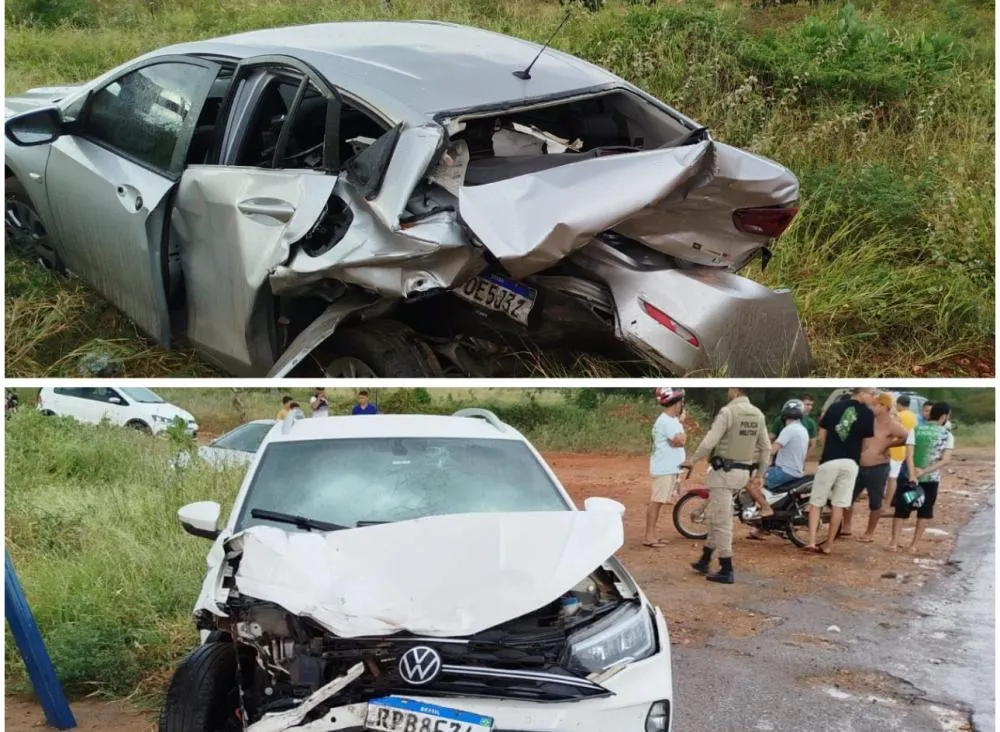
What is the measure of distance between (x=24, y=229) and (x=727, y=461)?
440 centimetres

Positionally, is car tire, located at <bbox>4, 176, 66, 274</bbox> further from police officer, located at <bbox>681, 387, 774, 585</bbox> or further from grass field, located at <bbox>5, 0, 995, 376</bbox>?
police officer, located at <bbox>681, 387, 774, 585</bbox>

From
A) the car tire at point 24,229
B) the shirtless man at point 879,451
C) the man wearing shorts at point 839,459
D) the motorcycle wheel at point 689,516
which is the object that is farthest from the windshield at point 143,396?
the shirtless man at point 879,451

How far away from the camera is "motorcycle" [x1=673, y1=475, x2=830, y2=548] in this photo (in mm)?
7188

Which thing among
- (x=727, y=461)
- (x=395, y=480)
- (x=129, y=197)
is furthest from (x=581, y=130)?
(x=727, y=461)

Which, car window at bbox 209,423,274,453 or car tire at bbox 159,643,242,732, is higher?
car tire at bbox 159,643,242,732

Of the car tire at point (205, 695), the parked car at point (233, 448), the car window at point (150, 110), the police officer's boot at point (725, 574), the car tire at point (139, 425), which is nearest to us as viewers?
the car tire at point (205, 695)

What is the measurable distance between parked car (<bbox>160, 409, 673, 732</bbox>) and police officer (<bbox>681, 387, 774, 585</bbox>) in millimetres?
2643

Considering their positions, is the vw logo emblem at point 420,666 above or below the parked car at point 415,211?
below

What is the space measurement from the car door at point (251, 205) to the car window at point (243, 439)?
3.35m

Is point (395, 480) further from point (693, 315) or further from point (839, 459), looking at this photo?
point (839, 459)

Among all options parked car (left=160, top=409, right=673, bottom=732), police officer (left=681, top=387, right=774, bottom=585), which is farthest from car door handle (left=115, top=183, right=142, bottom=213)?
police officer (left=681, top=387, right=774, bottom=585)

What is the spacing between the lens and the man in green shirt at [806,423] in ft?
23.7

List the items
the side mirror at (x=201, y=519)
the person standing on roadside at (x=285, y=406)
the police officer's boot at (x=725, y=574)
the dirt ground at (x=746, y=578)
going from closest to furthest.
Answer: the side mirror at (x=201, y=519), the dirt ground at (x=746, y=578), the police officer's boot at (x=725, y=574), the person standing on roadside at (x=285, y=406)

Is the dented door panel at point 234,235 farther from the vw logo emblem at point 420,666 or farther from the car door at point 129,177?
the vw logo emblem at point 420,666
